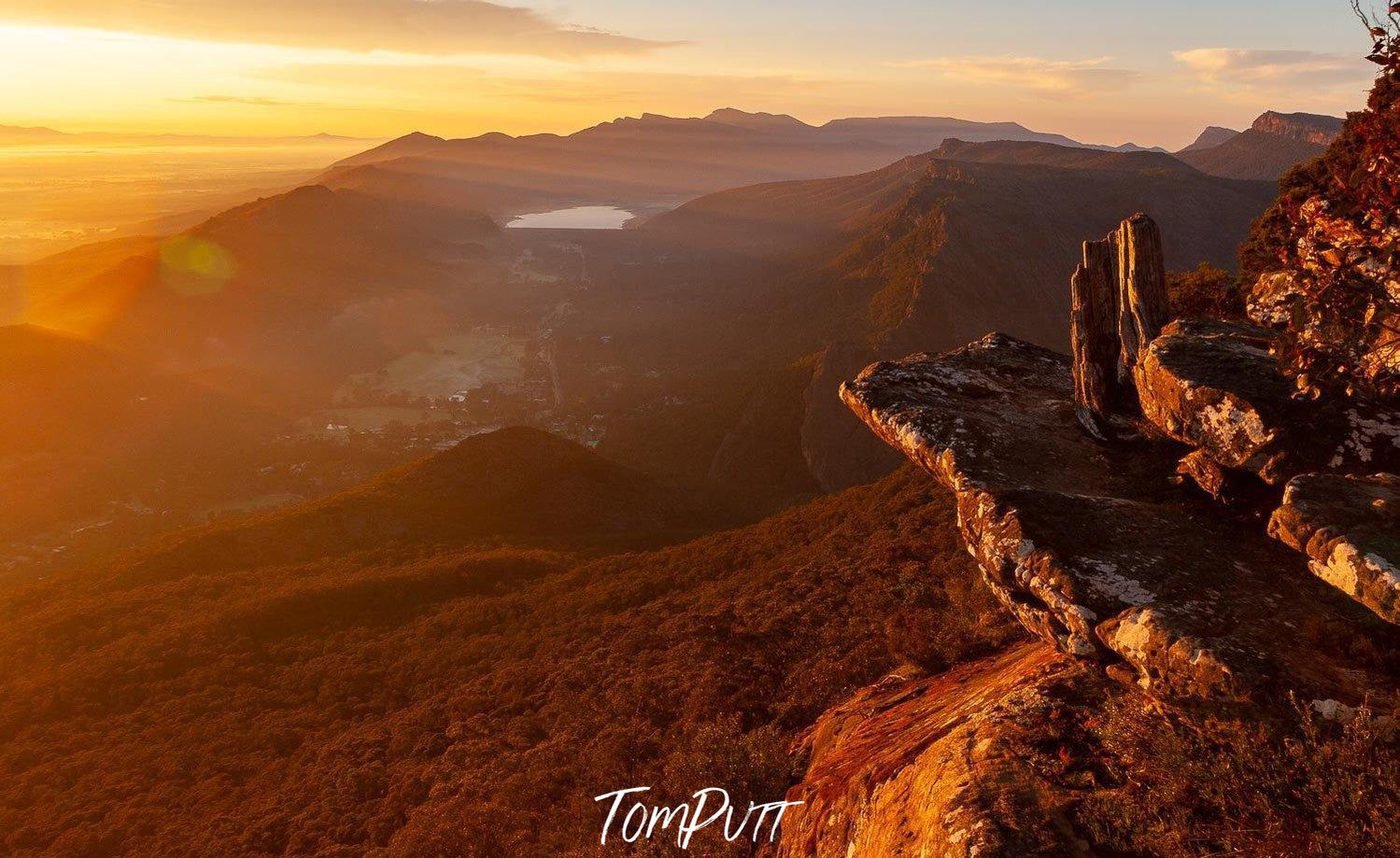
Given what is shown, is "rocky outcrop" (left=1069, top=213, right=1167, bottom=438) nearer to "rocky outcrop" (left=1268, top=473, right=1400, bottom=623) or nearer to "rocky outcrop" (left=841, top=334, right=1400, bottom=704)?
"rocky outcrop" (left=841, top=334, right=1400, bottom=704)

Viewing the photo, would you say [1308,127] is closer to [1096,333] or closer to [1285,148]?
[1285,148]

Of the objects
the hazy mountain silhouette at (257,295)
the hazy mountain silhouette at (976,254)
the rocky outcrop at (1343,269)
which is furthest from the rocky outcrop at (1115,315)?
the hazy mountain silhouette at (257,295)

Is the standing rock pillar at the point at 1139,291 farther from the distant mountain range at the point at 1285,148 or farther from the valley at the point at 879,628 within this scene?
the distant mountain range at the point at 1285,148

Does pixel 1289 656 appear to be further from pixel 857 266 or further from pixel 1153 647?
pixel 857 266

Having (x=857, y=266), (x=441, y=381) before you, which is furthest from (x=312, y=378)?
(x=857, y=266)

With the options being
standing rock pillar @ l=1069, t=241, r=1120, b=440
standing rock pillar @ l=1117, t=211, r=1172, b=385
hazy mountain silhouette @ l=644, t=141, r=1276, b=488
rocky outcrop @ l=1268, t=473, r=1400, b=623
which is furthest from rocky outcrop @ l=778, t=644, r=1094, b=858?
hazy mountain silhouette @ l=644, t=141, r=1276, b=488
